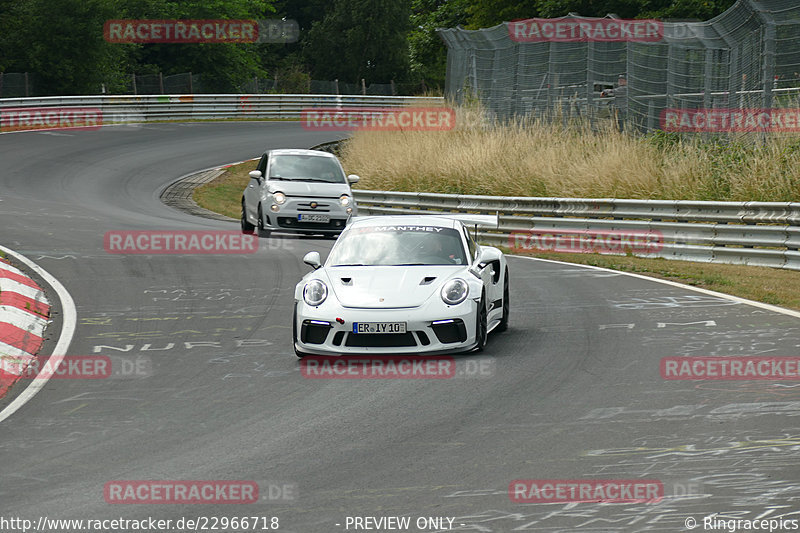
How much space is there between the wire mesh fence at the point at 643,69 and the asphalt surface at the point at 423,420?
754cm

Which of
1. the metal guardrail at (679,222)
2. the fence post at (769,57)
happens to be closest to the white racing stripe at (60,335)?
the metal guardrail at (679,222)

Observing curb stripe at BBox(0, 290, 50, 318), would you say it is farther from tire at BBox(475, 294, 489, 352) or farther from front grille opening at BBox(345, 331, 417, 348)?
tire at BBox(475, 294, 489, 352)

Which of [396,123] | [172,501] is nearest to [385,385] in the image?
[172,501]

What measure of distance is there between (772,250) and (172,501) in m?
13.3

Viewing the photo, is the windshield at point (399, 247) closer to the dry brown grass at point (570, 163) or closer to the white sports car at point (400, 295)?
the white sports car at point (400, 295)

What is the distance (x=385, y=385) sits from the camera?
30.5 feet

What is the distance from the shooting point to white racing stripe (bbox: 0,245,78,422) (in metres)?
8.95

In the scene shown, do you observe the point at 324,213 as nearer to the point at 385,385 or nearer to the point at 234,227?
the point at 234,227

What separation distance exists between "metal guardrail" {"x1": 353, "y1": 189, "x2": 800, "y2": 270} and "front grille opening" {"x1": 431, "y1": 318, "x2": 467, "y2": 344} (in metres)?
8.61

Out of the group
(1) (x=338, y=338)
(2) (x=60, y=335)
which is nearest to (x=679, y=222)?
(1) (x=338, y=338)

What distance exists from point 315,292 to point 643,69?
16266 mm

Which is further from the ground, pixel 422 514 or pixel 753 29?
pixel 753 29

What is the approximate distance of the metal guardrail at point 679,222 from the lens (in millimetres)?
17359

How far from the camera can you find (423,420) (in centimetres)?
805
